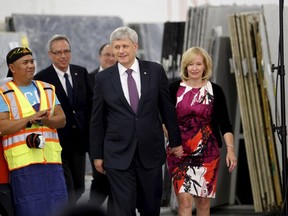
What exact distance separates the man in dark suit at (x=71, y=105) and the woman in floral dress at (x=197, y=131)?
1.27 metres

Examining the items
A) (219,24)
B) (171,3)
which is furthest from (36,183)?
(171,3)

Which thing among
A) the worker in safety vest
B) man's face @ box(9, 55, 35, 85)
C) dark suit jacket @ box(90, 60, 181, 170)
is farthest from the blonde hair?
man's face @ box(9, 55, 35, 85)

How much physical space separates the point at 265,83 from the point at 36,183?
3.31 meters

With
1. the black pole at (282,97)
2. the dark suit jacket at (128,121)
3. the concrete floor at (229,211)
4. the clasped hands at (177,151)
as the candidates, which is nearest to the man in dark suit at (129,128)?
the dark suit jacket at (128,121)

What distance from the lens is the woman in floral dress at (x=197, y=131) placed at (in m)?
8.02

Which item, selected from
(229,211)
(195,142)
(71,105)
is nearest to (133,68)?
(195,142)

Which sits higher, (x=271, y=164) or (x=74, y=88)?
(x=74, y=88)

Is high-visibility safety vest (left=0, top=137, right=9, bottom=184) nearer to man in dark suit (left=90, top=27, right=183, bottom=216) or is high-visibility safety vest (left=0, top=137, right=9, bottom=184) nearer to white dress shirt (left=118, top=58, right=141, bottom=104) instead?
man in dark suit (left=90, top=27, right=183, bottom=216)

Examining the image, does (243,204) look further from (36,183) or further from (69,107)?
(36,183)

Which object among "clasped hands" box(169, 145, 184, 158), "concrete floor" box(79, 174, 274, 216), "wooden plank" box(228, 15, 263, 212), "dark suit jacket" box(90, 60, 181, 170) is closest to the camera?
"dark suit jacket" box(90, 60, 181, 170)

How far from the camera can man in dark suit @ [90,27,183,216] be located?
750 centimetres

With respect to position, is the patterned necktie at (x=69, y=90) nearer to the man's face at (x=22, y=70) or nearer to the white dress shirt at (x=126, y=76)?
the man's face at (x=22, y=70)

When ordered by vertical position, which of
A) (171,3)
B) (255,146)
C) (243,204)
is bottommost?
(243,204)

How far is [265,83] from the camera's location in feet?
32.7
